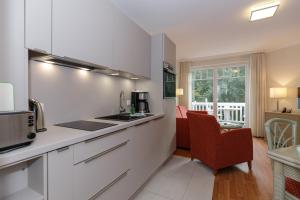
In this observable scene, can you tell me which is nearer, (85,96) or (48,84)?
(48,84)

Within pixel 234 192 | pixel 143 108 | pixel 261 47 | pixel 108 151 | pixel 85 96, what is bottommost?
pixel 234 192

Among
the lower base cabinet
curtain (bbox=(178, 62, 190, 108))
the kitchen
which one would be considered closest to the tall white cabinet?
the kitchen

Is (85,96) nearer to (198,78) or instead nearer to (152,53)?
(152,53)

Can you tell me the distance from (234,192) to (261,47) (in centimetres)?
382

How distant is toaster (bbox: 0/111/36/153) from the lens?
72 cm

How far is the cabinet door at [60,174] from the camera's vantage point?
0.87 m

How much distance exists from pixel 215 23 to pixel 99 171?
2901 mm

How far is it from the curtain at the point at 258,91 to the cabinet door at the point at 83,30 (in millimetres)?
4411

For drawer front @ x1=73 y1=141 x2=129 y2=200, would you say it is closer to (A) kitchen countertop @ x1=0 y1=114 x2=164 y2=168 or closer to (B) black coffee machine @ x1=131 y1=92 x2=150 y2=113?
(A) kitchen countertop @ x1=0 y1=114 x2=164 y2=168

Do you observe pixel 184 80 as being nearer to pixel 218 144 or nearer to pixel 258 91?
pixel 258 91

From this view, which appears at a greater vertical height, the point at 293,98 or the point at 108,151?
the point at 293,98

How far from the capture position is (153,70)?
2.52m

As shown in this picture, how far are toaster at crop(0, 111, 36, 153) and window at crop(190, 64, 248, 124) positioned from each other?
205 inches

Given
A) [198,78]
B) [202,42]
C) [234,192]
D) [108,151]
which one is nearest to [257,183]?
[234,192]
